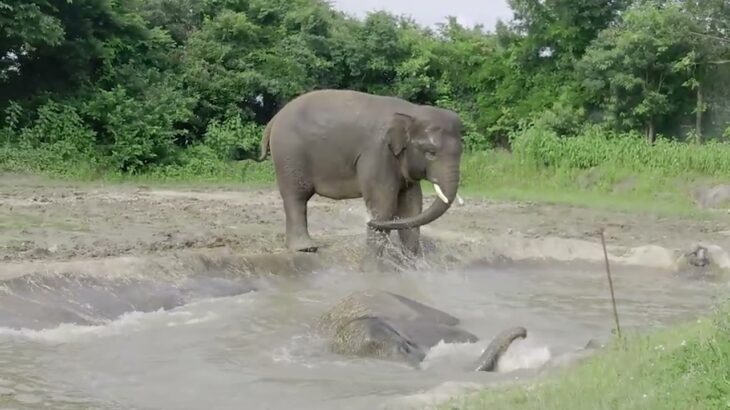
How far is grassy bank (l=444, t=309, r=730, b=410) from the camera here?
4676mm

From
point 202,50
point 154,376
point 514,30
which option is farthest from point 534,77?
point 154,376

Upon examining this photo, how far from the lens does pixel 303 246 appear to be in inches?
491

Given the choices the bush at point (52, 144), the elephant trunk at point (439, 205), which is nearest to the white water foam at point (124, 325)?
the elephant trunk at point (439, 205)

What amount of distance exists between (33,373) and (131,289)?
2.50 meters

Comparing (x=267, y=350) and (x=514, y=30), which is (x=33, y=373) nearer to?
(x=267, y=350)

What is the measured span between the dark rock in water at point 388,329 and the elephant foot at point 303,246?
11.1ft

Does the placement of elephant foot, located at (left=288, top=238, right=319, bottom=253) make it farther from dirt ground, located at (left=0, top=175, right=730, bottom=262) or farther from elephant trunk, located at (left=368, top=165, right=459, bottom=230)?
elephant trunk, located at (left=368, top=165, right=459, bottom=230)

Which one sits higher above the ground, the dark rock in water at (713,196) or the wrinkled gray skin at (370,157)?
the wrinkled gray skin at (370,157)

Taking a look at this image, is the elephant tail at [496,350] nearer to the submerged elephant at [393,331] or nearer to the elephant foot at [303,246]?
the submerged elephant at [393,331]

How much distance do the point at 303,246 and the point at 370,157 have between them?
54.5 inches

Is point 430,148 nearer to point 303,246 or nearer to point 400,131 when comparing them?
point 400,131

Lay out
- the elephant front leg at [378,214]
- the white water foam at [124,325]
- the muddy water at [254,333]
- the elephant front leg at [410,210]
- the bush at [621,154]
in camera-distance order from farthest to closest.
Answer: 1. the bush at [621,154]
2. the elephant front leg at [410,210]
3. the elephant front leg at [378,214]
4. the white water foam at [124,325]
5. the muddy water at [254,333]

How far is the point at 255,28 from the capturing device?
28094mm

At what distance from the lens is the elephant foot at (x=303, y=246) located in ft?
40.7
